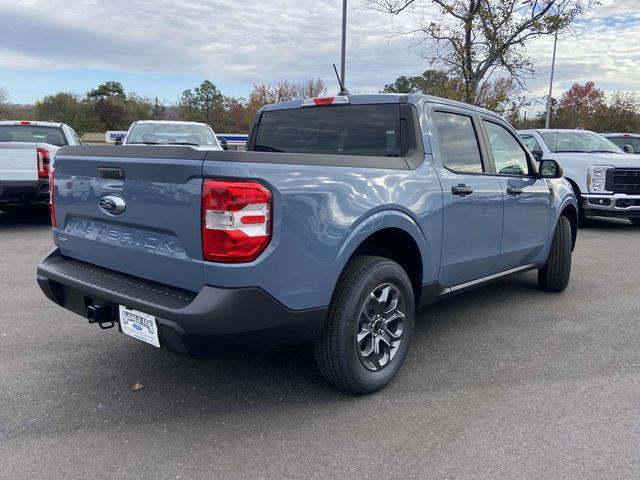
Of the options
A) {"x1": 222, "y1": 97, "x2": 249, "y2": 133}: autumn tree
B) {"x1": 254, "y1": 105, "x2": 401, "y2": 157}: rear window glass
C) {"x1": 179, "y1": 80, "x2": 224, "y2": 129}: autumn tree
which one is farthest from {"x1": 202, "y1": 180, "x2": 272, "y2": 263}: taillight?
{"x1": 179, "y1": 80, "x2": 224, "y2": 129}: autumn tree

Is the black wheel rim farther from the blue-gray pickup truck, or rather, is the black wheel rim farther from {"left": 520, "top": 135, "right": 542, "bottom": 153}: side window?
{"left": 520, "top": 135, "right": 542, "bottom": 153}: side window

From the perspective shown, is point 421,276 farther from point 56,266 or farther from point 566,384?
point 56,266

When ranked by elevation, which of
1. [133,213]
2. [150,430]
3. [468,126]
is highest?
[468,126]

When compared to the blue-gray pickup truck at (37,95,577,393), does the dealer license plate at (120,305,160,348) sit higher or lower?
lower

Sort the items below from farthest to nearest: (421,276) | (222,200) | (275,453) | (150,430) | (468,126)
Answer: (468,126) < (421,276) < (150,430) < (275,453) < (222,200)

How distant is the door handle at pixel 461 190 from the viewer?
146 inches

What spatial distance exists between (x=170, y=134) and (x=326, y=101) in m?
7.27

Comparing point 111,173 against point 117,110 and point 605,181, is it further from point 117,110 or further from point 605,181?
point 117,110

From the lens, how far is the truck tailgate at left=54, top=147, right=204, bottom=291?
8.32 feet

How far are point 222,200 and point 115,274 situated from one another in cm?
103

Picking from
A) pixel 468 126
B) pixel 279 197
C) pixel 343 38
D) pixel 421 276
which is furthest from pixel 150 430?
pixel 343 38

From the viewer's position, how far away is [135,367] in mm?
3541

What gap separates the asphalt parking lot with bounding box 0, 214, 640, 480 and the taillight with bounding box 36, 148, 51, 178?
4601 millimetres

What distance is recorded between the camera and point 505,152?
462 centimetres
